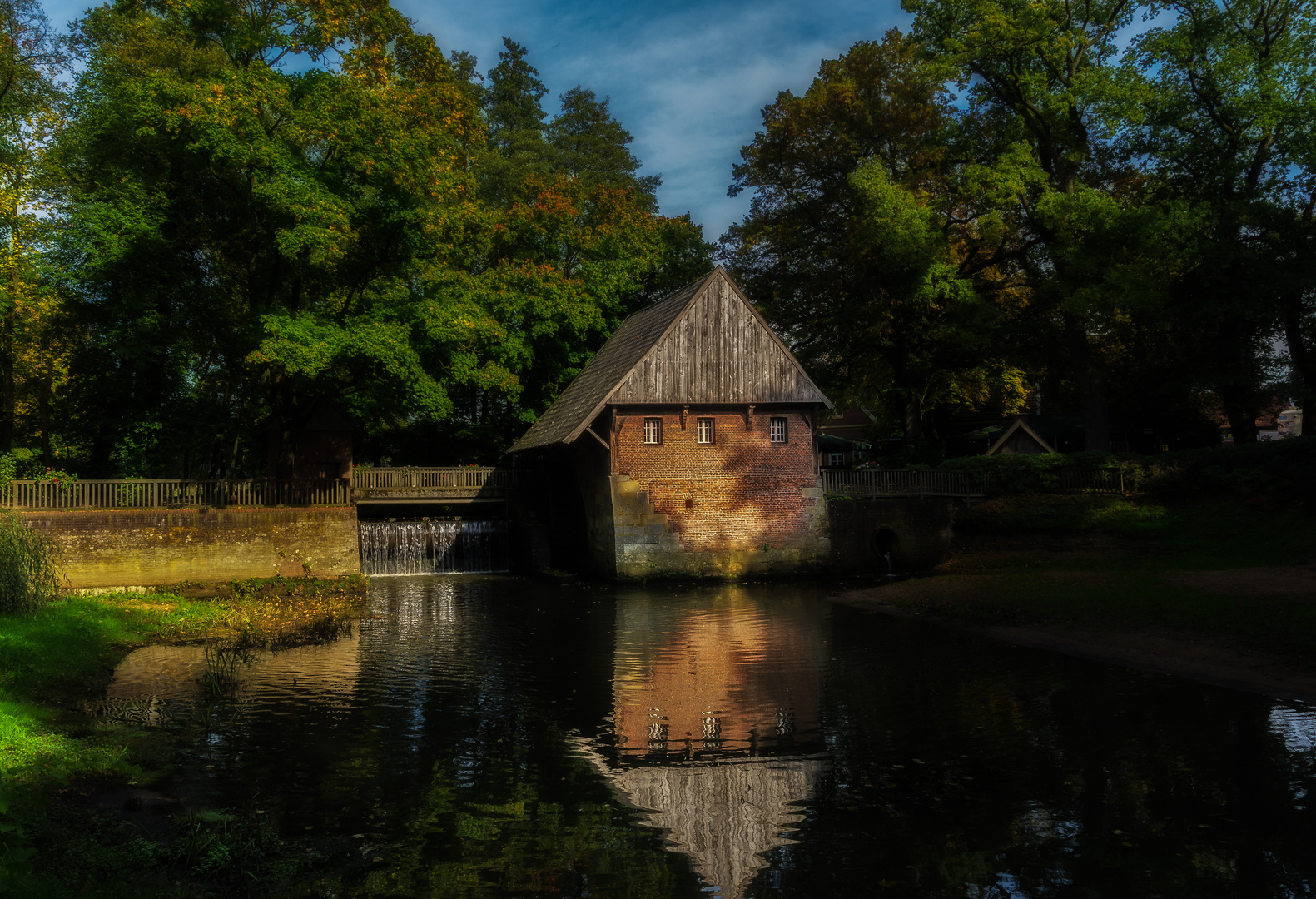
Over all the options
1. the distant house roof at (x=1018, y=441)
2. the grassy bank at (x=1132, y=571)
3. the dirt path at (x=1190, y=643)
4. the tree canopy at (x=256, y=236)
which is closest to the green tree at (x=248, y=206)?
the tree canopy at (x=256, y=236)

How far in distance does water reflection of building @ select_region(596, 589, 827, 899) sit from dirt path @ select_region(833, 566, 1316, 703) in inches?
151

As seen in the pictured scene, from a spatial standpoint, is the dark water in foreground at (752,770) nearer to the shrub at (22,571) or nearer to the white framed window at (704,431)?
the shrub at (22,571)

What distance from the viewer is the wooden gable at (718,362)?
27188 millimetres

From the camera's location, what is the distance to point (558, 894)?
5867 mm

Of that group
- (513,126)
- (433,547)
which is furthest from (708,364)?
(513,126)

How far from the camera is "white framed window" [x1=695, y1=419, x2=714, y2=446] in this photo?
1097 inches

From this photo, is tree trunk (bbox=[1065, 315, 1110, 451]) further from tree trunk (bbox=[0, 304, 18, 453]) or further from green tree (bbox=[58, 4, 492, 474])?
tree trunk (bbox=[0, 304, 18, 453])

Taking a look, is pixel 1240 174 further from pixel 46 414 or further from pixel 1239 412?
pixel 46 414

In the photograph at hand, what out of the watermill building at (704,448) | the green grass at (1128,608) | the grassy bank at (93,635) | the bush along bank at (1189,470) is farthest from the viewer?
the watermill building at (704,448)

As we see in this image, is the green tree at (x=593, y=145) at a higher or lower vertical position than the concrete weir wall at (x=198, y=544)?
higher

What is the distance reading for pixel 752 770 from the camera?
8.62 m

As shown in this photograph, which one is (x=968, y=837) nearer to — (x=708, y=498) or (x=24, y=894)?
(x=24, y=894)

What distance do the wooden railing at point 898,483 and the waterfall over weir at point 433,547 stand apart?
41.5ft

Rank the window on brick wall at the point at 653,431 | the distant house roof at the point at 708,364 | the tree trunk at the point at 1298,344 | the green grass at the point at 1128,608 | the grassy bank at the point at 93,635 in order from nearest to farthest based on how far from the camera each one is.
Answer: the grassy bank at the point at 93,635 < the green grass at the point at 1128,608 < the distant house roof at the point at 708,364 < the window on brick wall at the point at 653,431 < the tree trunk at the point at 1298,344
